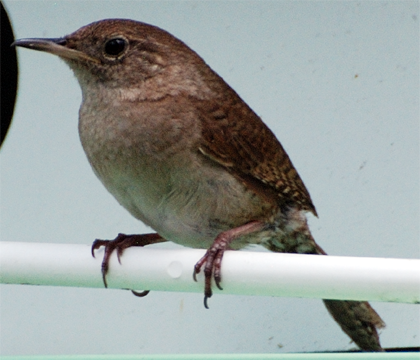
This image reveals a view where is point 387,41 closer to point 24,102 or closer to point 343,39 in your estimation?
point 343,39

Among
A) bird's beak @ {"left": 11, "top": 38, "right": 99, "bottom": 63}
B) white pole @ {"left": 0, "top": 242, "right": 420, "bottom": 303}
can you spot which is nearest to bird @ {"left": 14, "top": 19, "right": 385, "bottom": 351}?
bird's beak @ {"left": 11, "top": 38, "right": 99, "bottom": 63}

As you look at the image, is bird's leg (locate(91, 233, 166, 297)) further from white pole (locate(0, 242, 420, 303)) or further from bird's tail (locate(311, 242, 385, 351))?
bird's tail (locate(311, 242, 385, 351))

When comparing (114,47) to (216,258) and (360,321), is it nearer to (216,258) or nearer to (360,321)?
(216,258)

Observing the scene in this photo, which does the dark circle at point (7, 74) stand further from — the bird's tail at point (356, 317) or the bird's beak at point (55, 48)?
the bird's tail at point (356, 317)

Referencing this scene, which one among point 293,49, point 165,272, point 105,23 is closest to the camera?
point 165,272

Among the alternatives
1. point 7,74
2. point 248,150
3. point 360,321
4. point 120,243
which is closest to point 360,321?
point 360,321

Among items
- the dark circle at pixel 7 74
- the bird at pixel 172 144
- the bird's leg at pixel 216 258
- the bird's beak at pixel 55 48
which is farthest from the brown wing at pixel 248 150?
the dark circle at pixel 7 74

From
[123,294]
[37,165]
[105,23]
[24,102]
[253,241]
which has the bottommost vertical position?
[123,294]

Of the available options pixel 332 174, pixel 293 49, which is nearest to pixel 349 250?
pixel 332 174
